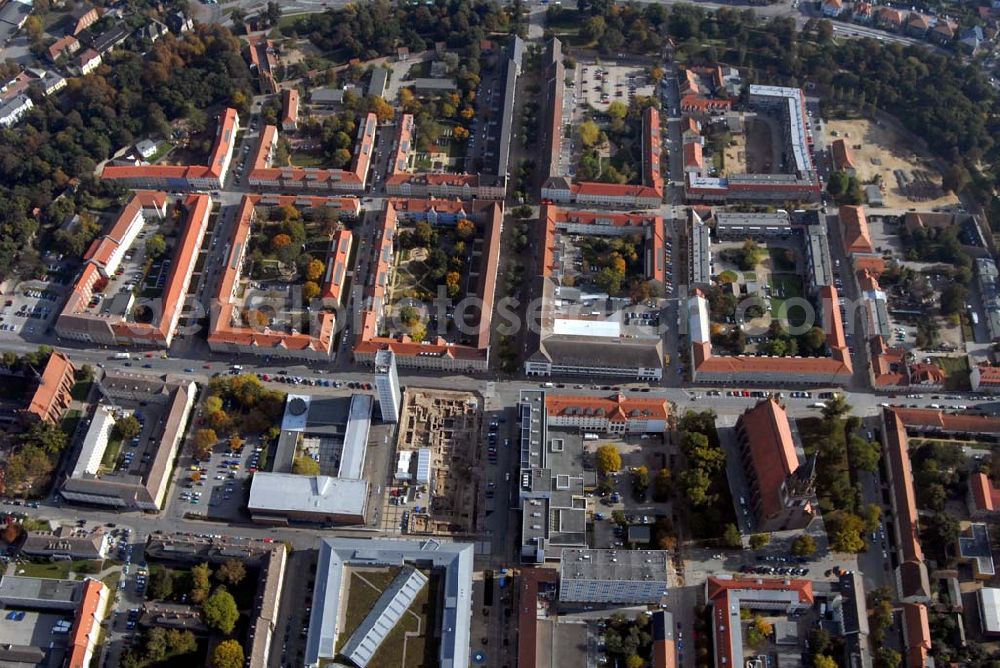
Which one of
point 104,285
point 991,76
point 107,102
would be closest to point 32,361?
point 104,285

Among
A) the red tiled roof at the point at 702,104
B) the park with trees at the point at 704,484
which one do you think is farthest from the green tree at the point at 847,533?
the red tiled roof at the point at 702,104

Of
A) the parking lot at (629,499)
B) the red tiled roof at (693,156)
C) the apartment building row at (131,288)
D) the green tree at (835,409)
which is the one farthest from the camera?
the red tiled roof at (693,156)

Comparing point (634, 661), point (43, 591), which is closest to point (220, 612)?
point (43, 591)

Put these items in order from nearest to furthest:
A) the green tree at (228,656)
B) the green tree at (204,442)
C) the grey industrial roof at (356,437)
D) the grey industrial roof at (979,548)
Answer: the green tree at (228,656)
the grey industrial roof at (979,548)
the grey industrial roof at (356,437)
the green tree at (204,442)

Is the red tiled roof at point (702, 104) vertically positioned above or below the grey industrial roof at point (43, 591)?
above

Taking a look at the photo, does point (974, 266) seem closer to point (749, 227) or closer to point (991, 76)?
point (749, 227)

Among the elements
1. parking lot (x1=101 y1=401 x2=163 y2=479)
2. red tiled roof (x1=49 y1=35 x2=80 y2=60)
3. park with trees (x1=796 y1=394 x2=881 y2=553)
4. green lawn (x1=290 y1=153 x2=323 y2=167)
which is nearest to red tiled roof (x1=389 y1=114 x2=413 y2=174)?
green lawn (x1=290 y1=153 x2=323 y2=167)

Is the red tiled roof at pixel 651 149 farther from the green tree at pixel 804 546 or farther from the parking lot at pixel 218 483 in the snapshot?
the parking lot at pixel 218 483
